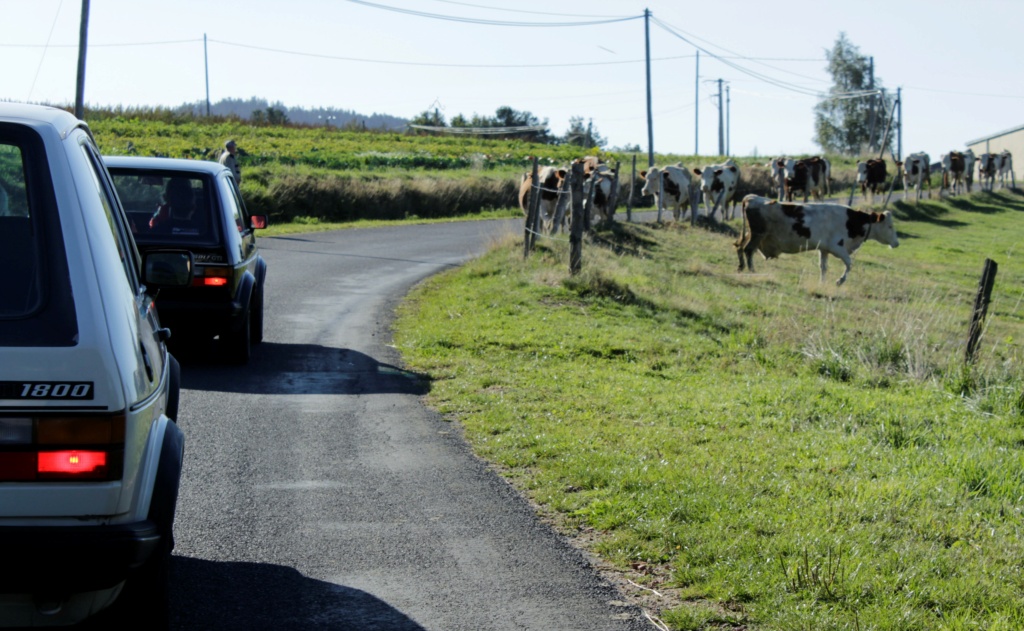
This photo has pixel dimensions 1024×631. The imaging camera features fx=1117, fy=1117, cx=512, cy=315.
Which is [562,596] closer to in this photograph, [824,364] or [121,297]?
[121,297]

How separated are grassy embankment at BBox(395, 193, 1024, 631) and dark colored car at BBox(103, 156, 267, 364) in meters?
1.98

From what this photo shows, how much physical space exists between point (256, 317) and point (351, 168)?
3492 centimetres

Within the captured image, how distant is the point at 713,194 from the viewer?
33.9m

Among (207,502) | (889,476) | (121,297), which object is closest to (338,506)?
(207,502)

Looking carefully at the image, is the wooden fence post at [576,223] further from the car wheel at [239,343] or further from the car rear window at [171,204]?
the car rear window at [171,204]

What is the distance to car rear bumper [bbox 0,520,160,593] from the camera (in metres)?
3.23

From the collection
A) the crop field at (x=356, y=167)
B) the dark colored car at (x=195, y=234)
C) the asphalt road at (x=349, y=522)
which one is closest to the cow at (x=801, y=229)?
the crop field at (x=356, y=167)

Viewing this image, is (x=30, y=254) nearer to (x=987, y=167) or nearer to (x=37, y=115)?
(x=37, y=115)

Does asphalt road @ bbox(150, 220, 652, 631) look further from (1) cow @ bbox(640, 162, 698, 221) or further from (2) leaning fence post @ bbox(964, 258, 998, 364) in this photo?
(1) cow @ bbox(640, 162, 698, 221)

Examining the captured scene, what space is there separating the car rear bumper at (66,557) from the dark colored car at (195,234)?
6.78m

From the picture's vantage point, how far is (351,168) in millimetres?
45781

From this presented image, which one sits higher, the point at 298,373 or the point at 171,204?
the point at 171,204

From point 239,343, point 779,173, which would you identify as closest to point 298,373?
point 239,343

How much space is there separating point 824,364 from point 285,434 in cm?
606
